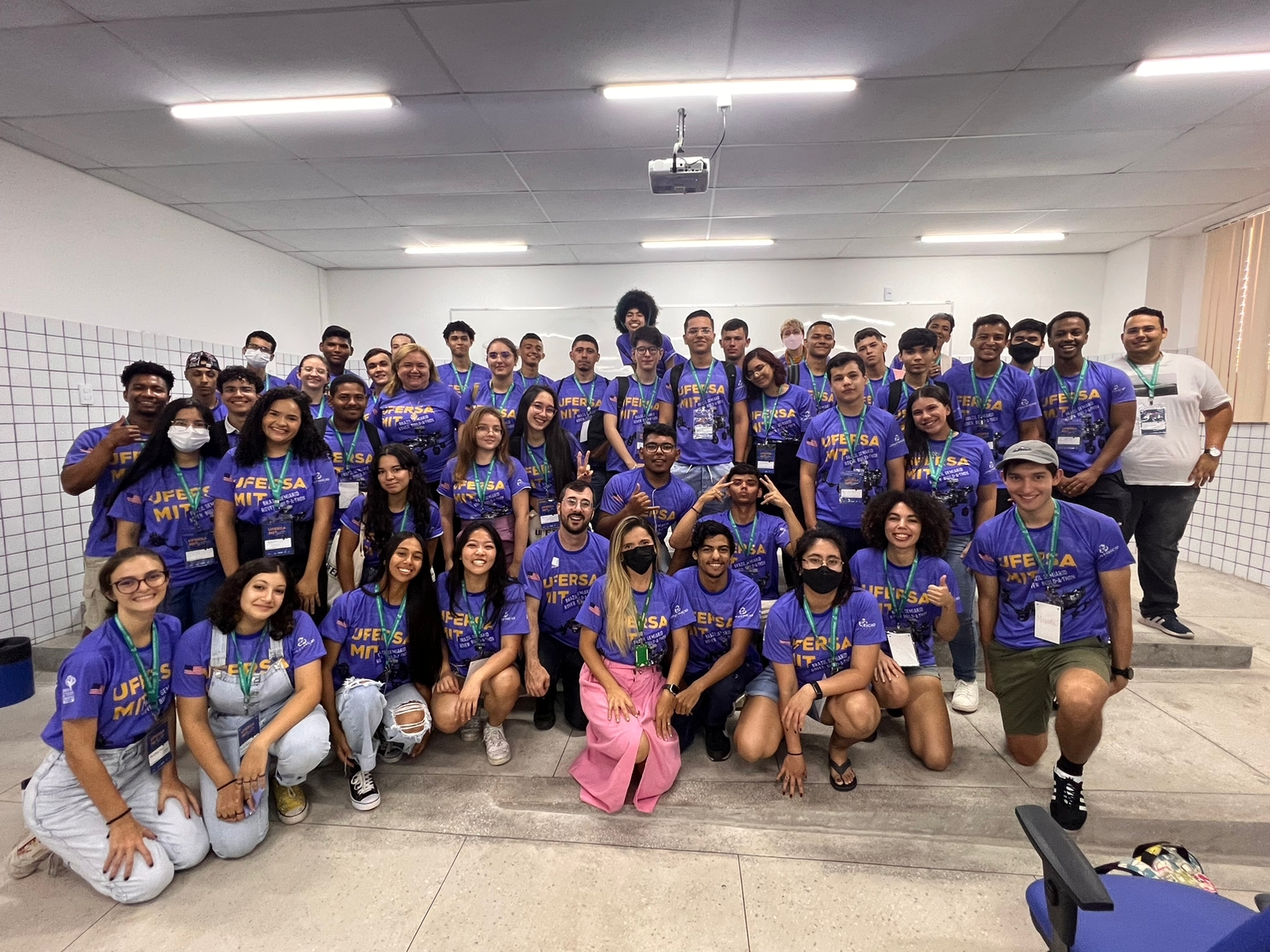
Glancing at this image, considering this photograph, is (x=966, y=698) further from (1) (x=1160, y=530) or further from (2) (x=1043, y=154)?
(2) (x=1043, y=154)

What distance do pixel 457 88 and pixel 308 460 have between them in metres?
2.21

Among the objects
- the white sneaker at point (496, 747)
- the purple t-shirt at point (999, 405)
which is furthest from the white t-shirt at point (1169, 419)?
the white sneaker at point (496, 747)

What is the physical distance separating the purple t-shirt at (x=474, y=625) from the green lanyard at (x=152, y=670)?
38.8 inches

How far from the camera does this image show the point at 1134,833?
214cm

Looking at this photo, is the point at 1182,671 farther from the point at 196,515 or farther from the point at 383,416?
the point at 196,515

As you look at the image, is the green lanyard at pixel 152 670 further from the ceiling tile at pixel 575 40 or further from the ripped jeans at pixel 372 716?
the ceiling tile at pixel 575 40

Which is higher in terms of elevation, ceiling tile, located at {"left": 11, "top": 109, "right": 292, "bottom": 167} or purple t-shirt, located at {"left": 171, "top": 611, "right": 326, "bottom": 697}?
ceiling tile, located at {"left": 11, "top": 109, "right": 292, "bottom": 167}

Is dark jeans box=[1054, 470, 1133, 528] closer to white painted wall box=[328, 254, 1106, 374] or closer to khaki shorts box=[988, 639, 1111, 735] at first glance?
khaki shorts box=[988, 639, 1111, 735]

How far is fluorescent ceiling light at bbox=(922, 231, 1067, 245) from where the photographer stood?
5953 mm

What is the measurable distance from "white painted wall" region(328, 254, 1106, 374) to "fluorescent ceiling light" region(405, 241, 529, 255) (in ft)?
2.07

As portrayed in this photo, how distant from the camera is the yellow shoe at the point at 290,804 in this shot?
2.22 m

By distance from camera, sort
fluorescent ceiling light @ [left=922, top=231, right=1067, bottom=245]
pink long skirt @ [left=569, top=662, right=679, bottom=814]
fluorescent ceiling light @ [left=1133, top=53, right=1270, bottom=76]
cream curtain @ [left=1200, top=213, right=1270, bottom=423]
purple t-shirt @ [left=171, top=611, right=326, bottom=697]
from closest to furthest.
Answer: purple t-shirt @ [left=171, top=611, right=326, bottom=697] < pink long skirt @ [left=569, top=662, right=679, bottom=814] < fluorescent ceiling light @ [left=1133, top=53, right=1270, bottom=76] < cream curtain @ [left=1200, top=213, right=1270, bottom=423] < fluorescent ceiling light @ [left=922, top=231, right=1067, bottom=245]

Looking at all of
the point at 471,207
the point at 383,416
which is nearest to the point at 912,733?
the point at 383,416

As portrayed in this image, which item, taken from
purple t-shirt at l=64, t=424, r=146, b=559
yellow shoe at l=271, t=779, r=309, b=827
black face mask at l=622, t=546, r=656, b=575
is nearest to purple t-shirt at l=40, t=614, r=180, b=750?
yellow shoe at l=271, t=779, r=309, b=827
